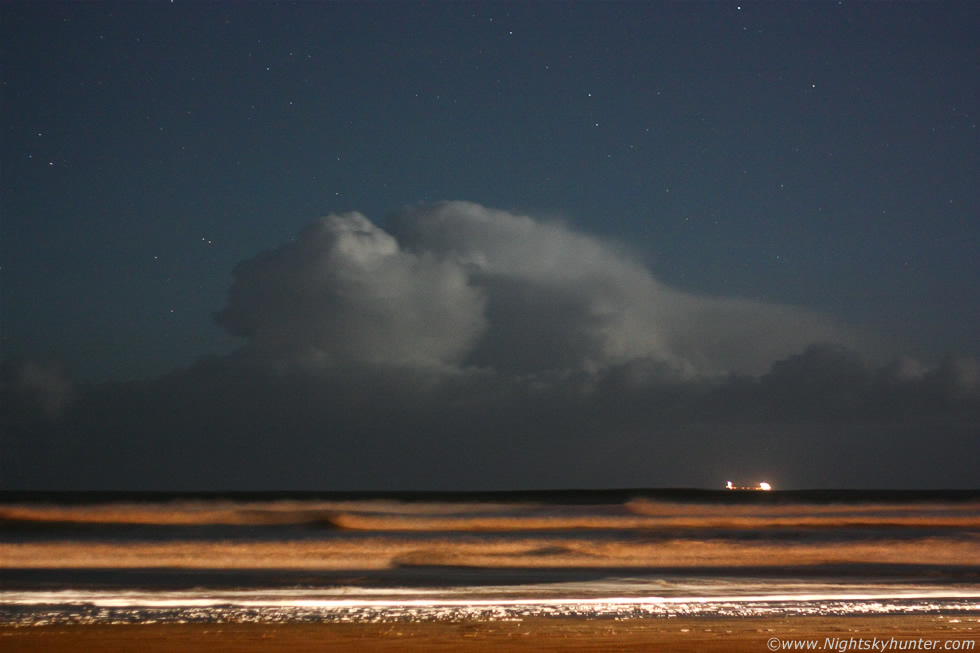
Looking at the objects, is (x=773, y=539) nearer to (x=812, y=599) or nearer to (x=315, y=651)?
(x=812, y=599)

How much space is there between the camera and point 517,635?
739 centimetres

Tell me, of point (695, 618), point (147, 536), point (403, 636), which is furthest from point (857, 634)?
point (147, 536)

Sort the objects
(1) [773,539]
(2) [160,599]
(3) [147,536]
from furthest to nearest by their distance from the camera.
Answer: (3) [147,536] < (1) [773,539] < (2) [160,599]

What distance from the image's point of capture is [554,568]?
1286cm

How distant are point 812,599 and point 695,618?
1.84 meters

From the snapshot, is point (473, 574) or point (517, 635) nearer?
point (517, 635)

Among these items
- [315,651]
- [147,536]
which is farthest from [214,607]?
[147,536]

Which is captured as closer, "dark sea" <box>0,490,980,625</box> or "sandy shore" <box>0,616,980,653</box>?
"sandy shore" <box>0,616,980,653</box>

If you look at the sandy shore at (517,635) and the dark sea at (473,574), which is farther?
the dark sea at (473,574)

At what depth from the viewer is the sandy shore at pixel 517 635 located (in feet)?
23.1

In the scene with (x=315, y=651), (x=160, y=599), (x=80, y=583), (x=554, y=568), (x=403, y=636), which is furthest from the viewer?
(x=554, y=568)

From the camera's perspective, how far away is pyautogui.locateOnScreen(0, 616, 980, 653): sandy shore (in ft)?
23.1

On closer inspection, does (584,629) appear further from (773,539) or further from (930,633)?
(773,539)

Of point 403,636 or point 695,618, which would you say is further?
point 695,618
